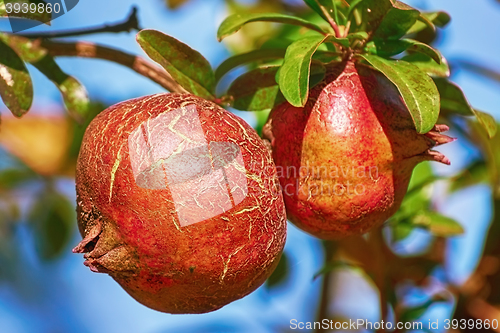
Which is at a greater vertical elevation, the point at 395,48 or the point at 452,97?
the point at 395,48

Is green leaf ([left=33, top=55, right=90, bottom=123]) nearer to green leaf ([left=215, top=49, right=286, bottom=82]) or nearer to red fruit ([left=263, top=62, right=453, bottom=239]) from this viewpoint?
green leaf ([left=215, top=49, right=286, bottom=82])

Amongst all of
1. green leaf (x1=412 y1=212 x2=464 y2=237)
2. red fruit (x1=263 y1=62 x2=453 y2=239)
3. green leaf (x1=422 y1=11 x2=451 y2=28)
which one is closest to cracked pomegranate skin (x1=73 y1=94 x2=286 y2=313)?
red fruit (x1=263 y1=62 x2=453 y2=239)

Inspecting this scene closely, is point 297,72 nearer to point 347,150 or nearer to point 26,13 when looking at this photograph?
point 347,150

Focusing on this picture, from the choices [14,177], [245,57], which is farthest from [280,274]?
[14,177]

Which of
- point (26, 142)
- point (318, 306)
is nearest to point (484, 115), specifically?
point (318, 306)

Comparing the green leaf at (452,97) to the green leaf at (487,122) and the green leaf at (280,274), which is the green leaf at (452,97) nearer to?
the green leaf at (487,122)

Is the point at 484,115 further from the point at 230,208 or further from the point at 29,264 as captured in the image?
the point at 29,264
